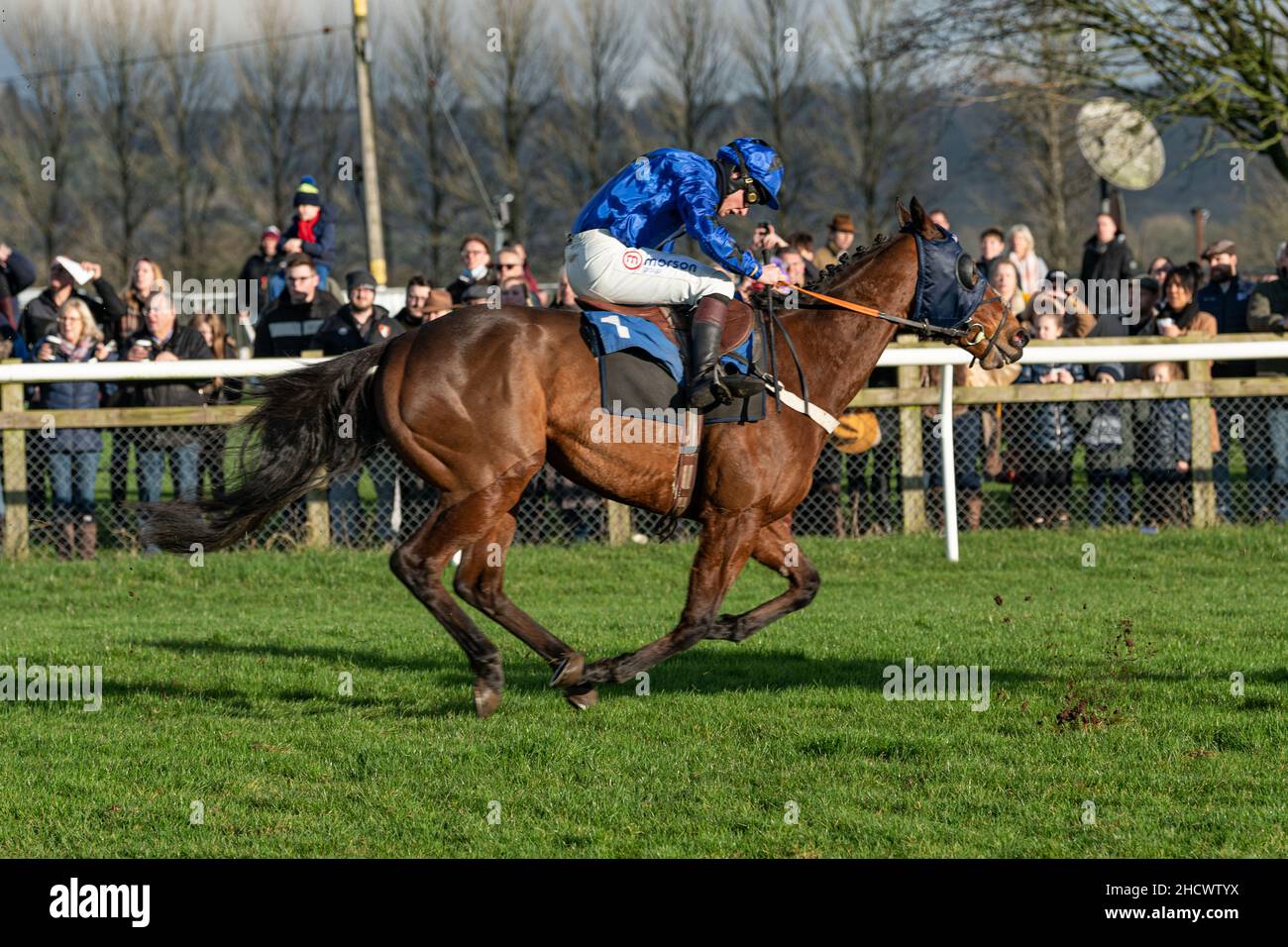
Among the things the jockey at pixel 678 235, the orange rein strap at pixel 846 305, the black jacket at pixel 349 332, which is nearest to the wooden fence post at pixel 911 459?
the black jacket at pixel 349 332

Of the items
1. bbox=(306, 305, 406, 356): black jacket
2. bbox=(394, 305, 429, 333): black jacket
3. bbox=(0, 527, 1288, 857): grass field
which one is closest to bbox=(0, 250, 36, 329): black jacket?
bbox=(306, 305, 406, 356): black jacket

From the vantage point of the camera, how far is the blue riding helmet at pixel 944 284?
6.85 m

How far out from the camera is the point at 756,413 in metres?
6.42

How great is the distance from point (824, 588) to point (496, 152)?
125 ft


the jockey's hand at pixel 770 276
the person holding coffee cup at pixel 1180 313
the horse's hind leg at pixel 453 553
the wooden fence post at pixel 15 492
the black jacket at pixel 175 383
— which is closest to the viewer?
the horse's hind leg at pixel 453 553

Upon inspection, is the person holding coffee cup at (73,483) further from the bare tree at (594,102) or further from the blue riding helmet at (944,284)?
the bare tree at (594,102)

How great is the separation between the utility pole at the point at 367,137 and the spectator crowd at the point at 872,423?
29.8 ft

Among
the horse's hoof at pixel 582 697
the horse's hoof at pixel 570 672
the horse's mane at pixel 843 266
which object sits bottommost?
the horse's hoof at pixel 582 697

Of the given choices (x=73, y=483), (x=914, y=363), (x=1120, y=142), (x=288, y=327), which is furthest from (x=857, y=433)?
(x=1120, y=142)

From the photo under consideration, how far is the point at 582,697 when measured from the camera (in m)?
6.46

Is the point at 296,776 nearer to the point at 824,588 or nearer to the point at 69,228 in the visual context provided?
the point at 824,588

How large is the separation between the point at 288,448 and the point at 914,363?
16.5 feet

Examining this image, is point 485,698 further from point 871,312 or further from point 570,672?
point 871,312

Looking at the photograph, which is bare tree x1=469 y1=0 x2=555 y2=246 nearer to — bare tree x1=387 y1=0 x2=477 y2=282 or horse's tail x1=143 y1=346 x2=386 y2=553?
bare tree x1=387 y1=0 x2=477 y2=282
